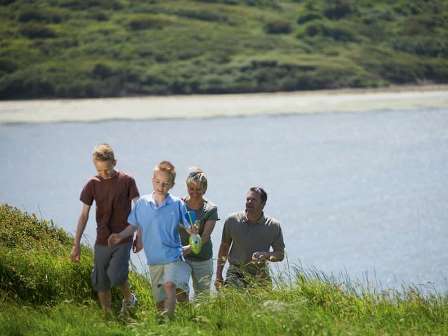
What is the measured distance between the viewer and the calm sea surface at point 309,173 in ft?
66.7

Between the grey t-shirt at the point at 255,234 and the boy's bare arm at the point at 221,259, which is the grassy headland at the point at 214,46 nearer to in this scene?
the boy's bare arm at the point at 221,259

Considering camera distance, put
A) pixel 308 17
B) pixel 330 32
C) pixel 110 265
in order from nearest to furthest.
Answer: pixel 110 265, pixel 330 32, pixel 308 17

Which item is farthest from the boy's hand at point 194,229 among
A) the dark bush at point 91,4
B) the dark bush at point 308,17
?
the dark bush at point 91,4

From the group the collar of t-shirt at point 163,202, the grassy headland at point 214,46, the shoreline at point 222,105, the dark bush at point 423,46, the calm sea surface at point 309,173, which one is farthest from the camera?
the dark bush at point 423,46

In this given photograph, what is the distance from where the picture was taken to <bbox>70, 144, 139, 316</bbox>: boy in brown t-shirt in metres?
7.99

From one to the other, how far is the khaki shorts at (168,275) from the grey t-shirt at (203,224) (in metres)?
0.45

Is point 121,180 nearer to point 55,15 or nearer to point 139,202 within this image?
point 139,202

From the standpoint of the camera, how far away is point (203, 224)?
320 inches

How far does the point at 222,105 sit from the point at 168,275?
5573 centimetres

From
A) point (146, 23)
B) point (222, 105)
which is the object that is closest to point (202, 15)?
point (146, 23)

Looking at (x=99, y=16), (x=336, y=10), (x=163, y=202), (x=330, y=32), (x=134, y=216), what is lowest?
(x=330, y=32)

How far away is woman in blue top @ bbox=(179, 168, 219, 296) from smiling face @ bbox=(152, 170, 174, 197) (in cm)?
34

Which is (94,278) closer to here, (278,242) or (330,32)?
(278,242)

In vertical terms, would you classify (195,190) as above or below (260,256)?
above
